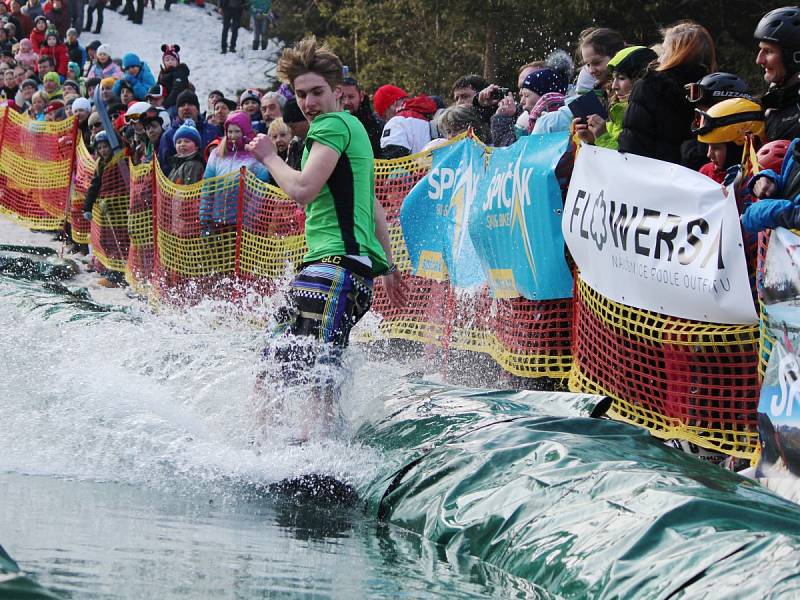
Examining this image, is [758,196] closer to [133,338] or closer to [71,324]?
[133,338]

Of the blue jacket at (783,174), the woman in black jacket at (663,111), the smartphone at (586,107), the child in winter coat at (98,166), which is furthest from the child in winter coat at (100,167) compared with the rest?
the blue jacket at (783,174)

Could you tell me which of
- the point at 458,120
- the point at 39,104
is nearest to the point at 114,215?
the point at 458,120

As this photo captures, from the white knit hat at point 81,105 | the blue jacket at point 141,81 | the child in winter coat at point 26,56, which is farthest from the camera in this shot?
the child in winter coat at point 26,56

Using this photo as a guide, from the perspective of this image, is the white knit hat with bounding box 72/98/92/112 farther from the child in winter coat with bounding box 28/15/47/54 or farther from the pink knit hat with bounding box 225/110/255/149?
the child in winter coat with bounding box 28/15/47/54

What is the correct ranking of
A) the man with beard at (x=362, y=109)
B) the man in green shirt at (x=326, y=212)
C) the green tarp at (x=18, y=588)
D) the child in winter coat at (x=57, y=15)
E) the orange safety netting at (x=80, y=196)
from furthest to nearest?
the child in winter coat at (x=57, y=15) < the orange safety netting at (x=80, y=196) < the man with beard at (x=362, y=109) < the man in green shirt at (x=326, y=212) < the green tarp at (x=18, y=588)

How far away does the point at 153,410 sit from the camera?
19.8 ft

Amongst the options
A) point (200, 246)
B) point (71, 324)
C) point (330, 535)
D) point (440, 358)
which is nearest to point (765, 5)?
point (200, 246)

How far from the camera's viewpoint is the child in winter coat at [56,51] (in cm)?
2658

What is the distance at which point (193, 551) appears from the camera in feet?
12.9

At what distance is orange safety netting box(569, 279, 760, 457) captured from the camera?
533cm

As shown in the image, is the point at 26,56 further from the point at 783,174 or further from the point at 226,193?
the point at 783,174

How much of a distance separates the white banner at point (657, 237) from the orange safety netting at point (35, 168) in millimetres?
10780

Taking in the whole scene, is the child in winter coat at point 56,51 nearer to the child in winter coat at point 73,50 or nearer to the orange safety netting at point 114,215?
the child in winter coat at point 73,50

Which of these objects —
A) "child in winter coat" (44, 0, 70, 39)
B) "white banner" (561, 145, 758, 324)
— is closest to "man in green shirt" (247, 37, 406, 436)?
"white banner" (561, 145, 758, 324)
